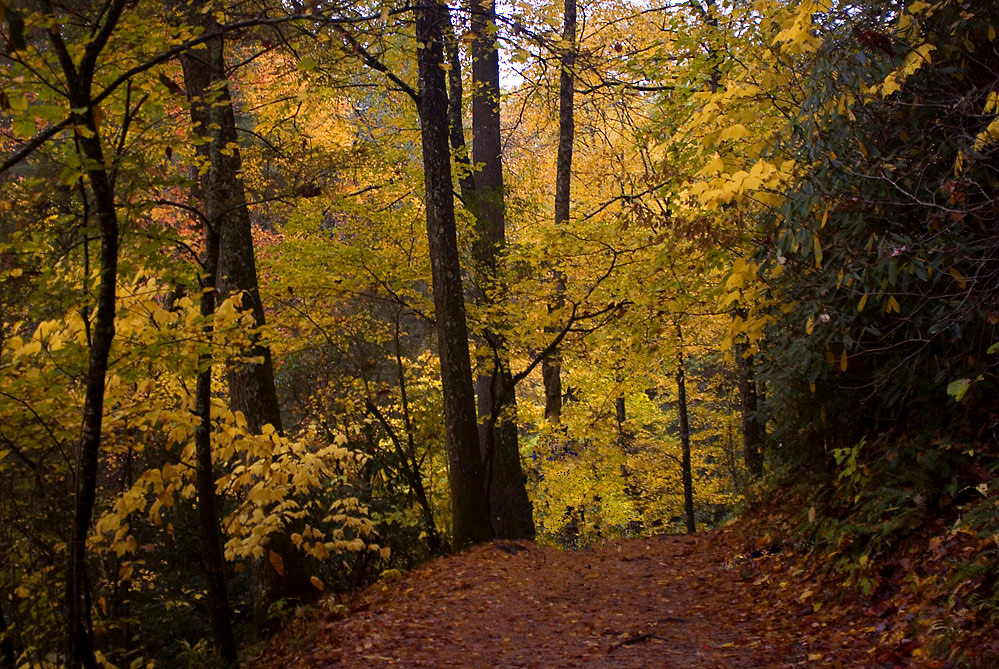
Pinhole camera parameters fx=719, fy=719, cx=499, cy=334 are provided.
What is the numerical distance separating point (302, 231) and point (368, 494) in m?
3.55

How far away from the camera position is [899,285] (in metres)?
4.31

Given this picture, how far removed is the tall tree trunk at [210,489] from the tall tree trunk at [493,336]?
3.93 meters

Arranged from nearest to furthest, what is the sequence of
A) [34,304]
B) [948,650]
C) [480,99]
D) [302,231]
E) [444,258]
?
[948,650]
[34,304]
[444,258]
[302,231]
[480,99]

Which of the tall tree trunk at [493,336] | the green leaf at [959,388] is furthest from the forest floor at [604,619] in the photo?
the tall tree trunk at [493,336]

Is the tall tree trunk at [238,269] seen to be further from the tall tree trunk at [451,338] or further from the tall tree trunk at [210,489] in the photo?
the tall tree trunk at [451,338]

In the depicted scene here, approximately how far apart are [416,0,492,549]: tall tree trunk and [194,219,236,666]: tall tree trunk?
283 cm

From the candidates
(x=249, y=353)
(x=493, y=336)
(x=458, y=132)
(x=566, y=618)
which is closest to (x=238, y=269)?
(x=249, y=353)

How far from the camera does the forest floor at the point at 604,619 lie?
423 centimetres

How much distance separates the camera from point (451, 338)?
7.95m

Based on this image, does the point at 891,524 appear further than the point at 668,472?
No

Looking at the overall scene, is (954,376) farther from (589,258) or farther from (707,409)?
(707,409)

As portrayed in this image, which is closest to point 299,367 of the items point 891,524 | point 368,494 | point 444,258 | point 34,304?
point 368,494

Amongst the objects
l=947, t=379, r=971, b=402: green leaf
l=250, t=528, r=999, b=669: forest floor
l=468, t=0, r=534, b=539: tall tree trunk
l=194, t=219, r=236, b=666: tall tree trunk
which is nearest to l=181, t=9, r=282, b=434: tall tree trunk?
l=194, t=219, r=236, b=666: tall tree trunk

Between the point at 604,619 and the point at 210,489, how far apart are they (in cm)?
314
